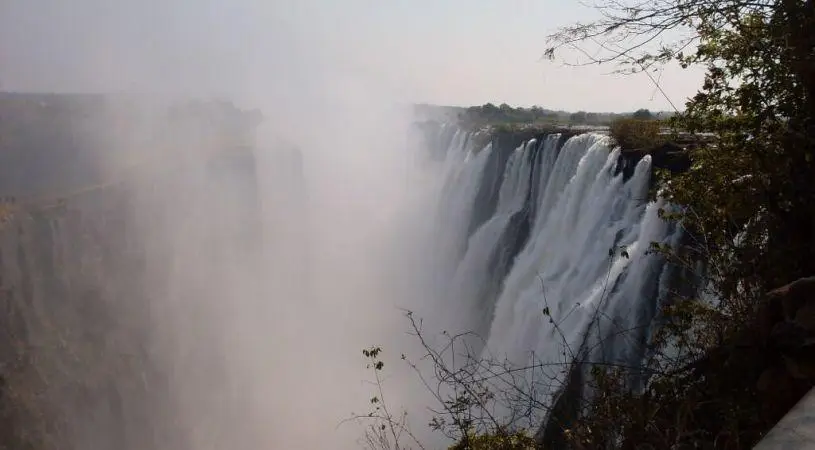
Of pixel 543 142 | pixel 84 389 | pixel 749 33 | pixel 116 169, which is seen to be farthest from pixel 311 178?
pixel 749 33

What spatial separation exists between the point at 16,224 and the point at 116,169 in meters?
15.8

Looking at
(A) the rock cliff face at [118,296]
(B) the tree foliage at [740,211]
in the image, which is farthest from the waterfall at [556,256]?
(A) the rock cliff face at [118,296]

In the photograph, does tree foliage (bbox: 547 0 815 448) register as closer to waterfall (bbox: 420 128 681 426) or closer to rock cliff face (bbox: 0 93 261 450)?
waterfall (bbox: 420 128 681 426)

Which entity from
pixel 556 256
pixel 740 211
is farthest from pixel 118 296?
pixel 740 211

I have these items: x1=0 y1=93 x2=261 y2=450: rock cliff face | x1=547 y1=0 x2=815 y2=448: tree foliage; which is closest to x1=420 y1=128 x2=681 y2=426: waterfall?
x1=547 y1=0 x2=815 y2=448: tree foliage

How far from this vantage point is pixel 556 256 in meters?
12.7

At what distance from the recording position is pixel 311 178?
160 feet

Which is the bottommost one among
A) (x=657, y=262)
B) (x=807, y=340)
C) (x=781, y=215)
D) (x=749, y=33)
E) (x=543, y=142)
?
(x=807, y=340)

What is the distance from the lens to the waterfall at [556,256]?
8265 millimetres

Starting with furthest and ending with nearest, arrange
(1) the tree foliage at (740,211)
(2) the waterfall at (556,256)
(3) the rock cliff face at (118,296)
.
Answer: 1. (3) the rock cliff face at (118,296)
2. (2) the waterfall at (556,256)
3. (1) the tree foliage at (740,211)

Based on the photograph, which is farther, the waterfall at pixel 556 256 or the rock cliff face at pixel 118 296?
the rock cliff face at pixel 118 296

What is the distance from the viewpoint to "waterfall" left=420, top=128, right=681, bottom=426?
27.1 feet

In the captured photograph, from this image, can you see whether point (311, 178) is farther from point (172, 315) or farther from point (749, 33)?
point (749, 33)

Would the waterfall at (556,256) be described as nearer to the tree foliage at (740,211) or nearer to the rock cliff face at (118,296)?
the tree foliage at (740,211)
